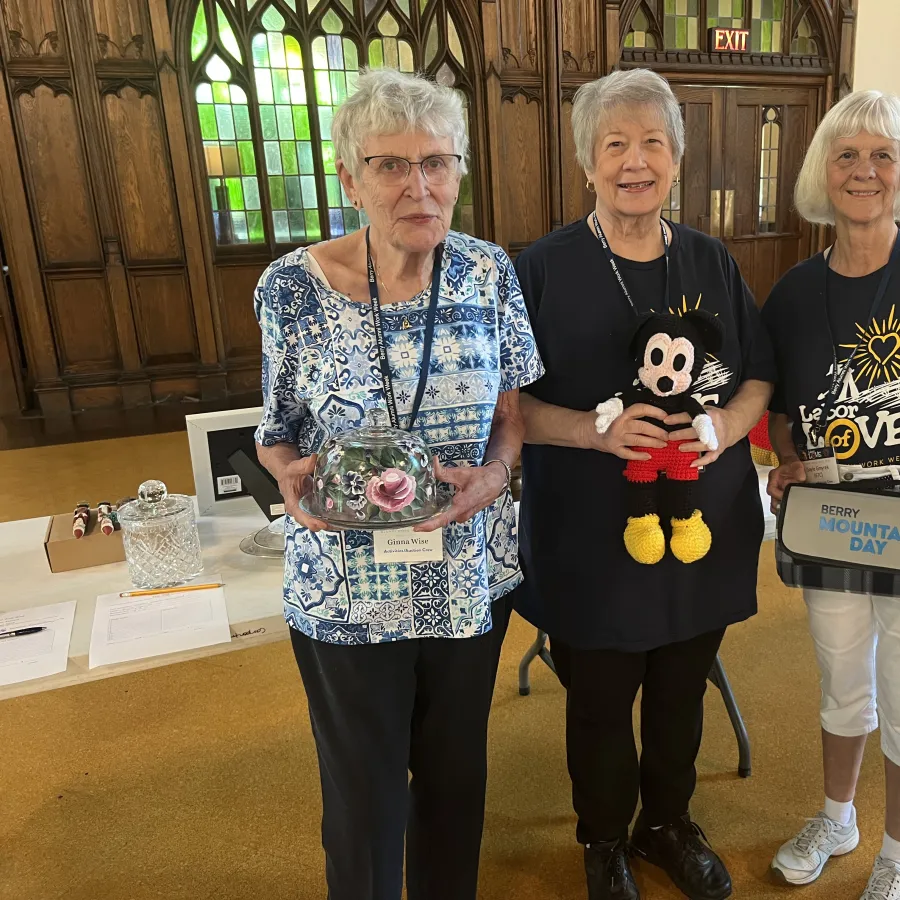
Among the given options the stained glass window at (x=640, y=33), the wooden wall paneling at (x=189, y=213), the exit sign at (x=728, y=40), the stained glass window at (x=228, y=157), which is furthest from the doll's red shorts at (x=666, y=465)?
the exit sign at (x=728, y=40)

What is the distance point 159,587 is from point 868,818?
1.76 metres

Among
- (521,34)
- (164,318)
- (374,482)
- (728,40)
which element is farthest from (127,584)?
(728,40)

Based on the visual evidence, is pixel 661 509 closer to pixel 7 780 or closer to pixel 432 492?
pixel 432 492

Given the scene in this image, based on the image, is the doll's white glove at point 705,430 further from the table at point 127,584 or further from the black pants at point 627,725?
the table at point 127,584

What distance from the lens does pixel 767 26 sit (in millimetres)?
7109

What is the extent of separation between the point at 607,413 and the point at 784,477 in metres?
0.51

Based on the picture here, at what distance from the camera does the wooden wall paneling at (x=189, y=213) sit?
5566mm

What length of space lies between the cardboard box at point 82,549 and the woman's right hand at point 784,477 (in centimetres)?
139

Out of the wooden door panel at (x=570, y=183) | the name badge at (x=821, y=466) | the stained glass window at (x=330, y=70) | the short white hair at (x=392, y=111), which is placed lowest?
the name badge at (x=821, y=466)

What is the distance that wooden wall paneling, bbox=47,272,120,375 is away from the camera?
18.9 feet

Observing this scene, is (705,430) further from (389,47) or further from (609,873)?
(389,47)

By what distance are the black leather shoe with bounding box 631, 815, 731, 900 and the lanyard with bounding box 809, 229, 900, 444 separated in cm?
89

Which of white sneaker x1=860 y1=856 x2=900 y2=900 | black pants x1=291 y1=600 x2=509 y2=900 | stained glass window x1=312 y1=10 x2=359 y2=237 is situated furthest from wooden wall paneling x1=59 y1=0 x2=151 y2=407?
white sneaker x1=860 y1=856 x2=900 y2=900

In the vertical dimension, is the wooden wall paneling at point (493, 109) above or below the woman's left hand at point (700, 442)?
above
